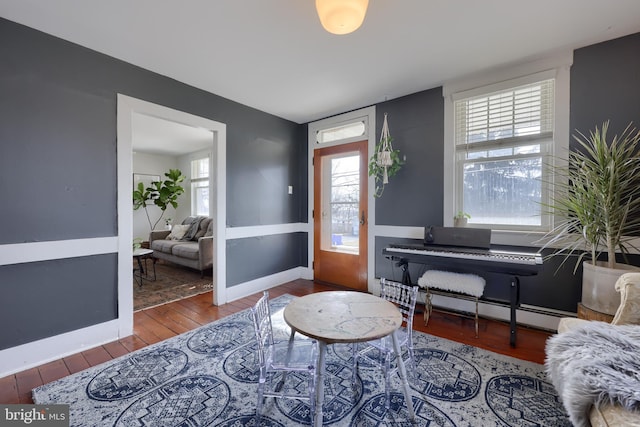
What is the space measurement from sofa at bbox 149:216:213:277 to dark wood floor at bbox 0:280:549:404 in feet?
3.24

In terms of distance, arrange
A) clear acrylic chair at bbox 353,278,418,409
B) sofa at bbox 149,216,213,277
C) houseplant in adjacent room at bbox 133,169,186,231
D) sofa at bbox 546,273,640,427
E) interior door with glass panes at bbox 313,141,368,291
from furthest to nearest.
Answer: houseplant in adjacent room at bbox 133,169,186,231 < sofa at bbox 149,216,213,277 < interior door with glass panes at bbox 313,141,368,291 < clear acrylic chair at bbox 353,278,418,409 < sofa at bbox 546,273,640,427

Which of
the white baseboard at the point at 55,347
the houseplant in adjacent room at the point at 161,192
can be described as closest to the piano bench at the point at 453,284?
the white baseboard at the point at 55,347

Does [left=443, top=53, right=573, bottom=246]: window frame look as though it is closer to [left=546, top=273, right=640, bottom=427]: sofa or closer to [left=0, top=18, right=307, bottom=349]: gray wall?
[left=546, top=273, right=640, bottom=427]: sofa

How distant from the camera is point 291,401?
5.31 ft

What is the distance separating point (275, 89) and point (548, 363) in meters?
3.22

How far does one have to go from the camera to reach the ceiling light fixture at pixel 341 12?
1314mm

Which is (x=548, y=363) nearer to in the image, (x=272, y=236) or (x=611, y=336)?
(x=611, y=336)

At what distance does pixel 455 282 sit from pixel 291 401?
1.74 metres

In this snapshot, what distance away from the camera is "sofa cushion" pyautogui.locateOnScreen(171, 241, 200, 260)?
4.34 metres

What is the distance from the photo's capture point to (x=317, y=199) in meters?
4.09

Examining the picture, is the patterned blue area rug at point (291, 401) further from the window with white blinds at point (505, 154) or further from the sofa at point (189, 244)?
the sofa at point (189, 244)

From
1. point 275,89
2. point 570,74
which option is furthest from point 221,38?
point 570,74

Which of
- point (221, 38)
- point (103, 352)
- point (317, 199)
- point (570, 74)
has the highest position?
point (221, 38)

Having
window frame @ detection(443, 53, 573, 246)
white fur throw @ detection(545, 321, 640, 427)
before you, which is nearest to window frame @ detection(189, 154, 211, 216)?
window frame @ detection(443, 53, 573, 246)
